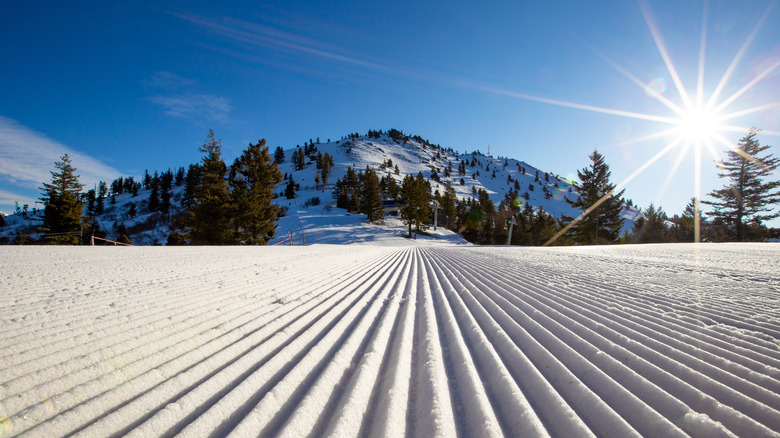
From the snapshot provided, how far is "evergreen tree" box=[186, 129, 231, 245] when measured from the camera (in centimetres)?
1836

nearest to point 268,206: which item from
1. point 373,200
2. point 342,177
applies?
point 373,200

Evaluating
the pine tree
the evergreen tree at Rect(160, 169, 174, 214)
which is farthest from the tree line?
the evergreen tree at Rect(160, 169, 174, 214)

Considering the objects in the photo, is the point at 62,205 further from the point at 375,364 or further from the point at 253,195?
the point at 375,364

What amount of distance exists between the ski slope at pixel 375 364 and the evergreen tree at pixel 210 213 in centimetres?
1609

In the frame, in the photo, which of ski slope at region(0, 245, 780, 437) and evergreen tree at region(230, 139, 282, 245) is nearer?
ski slope at region(0, 245, 780, 437)

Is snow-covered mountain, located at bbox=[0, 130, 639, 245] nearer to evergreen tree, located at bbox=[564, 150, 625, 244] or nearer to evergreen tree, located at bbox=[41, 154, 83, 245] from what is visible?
evergreen tree, located at bbox=[41, 154, 83, 245]

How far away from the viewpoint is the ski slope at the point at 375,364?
135 cm

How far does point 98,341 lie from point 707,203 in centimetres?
3801

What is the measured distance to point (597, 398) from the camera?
4.98 feet

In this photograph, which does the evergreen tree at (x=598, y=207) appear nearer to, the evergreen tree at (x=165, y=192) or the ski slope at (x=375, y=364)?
the ski slope at (x=375, y=364)

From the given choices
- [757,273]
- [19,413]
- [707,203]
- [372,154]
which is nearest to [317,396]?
[19,413]

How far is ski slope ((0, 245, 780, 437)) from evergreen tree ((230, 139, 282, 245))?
640 inches

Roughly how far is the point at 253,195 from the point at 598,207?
3091 centimetres

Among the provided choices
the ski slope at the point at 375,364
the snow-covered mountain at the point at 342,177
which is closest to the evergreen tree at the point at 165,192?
the snow-covered mountain at the point at 342,177
